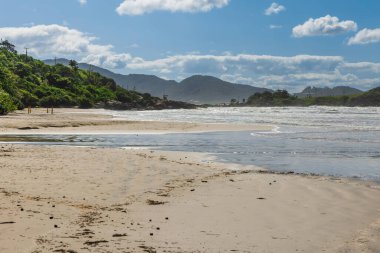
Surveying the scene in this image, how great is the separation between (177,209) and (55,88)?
10105cm

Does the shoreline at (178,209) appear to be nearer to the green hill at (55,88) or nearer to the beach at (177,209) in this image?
the beach at (177,209)

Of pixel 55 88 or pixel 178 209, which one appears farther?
pixel 55 88

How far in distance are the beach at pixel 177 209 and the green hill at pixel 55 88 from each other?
1657 inches

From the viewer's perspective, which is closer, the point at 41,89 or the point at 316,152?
the point at 316,152

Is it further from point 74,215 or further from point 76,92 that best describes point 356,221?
point 76,92

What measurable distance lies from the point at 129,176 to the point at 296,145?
1330 centimetres

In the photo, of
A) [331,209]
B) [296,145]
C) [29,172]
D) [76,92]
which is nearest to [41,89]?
[76,92]

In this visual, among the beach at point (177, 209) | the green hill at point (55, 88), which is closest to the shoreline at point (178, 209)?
the beach at point (177, 209)

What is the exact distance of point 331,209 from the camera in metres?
9.13

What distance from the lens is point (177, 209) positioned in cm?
884

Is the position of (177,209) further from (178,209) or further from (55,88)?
(55,88)

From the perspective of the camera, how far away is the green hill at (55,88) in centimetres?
8147

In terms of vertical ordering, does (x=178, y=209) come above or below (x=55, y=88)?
below

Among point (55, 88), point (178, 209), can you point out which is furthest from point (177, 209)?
point (55, 88)
